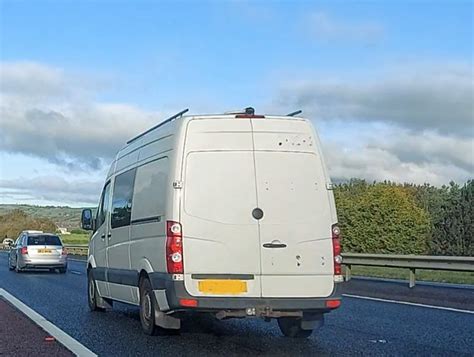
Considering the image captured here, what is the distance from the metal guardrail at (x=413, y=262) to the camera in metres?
18.4

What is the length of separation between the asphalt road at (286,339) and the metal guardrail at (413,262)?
296 cm

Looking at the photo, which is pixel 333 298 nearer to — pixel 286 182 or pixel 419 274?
pixel 286 182

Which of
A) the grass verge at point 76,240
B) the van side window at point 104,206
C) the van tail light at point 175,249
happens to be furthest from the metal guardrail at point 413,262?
the grass verge at point 76,240

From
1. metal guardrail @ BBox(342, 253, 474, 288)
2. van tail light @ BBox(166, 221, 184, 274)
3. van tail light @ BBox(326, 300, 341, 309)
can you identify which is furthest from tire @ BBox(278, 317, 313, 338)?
metal guardrail @ BBox(342, 253, 474, 288)

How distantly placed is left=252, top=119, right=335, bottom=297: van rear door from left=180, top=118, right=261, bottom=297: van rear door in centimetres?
14

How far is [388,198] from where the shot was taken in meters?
85.9

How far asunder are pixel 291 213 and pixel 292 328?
182cm

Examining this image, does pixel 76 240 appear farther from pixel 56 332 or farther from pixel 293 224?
pixel 293 224

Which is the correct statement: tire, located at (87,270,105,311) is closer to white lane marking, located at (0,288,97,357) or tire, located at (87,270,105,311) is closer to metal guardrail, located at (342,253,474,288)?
white lane marking, located at (0,288,97,357)

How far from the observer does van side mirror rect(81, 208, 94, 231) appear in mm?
13773

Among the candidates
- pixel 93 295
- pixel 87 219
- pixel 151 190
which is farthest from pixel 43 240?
pixel 151 190

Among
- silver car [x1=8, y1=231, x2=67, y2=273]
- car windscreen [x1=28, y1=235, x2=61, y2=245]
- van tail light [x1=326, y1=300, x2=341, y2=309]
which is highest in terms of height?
car windscreen [x1=28, y1=235, x2=61, y2=245]

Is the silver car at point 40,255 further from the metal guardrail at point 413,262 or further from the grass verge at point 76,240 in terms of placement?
the grass verge at point 76,240

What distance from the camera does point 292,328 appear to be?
33.5ft
